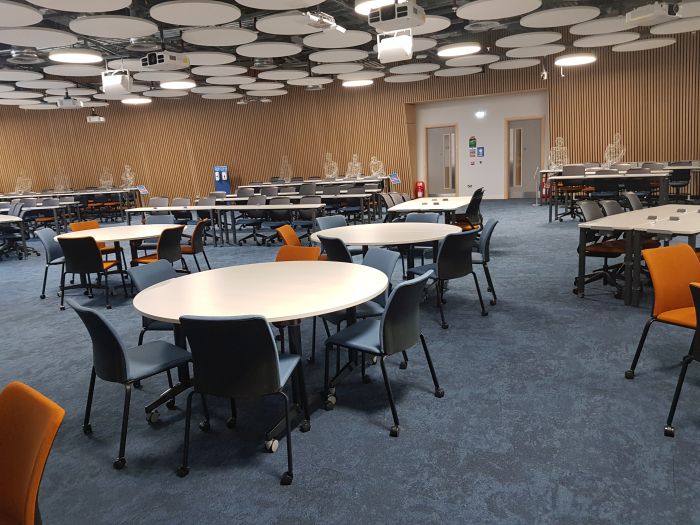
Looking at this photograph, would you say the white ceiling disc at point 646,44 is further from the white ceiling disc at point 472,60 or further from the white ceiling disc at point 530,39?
the white ceiling disc at point 472,60

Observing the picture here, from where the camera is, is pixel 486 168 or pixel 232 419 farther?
pixel 486 168

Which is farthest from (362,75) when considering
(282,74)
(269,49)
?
(269,49)

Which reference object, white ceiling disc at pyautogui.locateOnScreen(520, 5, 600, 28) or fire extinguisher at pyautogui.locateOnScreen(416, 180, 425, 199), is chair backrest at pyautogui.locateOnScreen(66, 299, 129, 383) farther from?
fire extinguisher at pyautogui.locateOnScreen(416, 180, 425, 199)

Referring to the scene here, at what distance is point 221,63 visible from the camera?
10.7 meters

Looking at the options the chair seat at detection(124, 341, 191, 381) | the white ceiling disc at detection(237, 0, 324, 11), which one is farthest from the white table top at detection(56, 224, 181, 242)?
the chair seat at detection(124, 341, 191, 381)

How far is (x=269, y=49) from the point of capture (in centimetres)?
972

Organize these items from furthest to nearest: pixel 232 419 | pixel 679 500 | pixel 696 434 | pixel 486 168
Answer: pixel 486 168 < pixel 232 419 < pixel 696 434 < pixel 679 500

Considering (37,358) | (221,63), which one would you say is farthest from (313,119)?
(37,358)

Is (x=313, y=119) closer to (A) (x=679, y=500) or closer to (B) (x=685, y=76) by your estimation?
(B) (x=685, y=76)

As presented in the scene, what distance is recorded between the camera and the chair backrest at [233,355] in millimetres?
2322

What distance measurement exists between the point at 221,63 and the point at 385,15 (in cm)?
554

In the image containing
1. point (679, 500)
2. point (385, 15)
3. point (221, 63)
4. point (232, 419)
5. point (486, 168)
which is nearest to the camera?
point (679, 500)

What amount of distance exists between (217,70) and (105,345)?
10417 mm

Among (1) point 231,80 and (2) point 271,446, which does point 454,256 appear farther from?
(1) point 231,80
